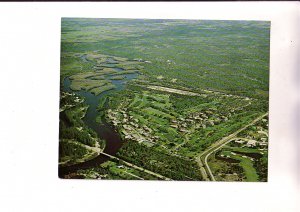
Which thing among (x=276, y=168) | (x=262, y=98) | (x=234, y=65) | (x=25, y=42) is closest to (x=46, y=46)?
(x=25, y=42)

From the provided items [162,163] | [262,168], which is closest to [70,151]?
[162,163]

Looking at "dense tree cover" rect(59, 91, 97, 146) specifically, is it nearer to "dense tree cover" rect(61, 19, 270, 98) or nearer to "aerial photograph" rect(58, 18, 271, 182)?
"aerial photograph" rect(58, 18, 271, 182)

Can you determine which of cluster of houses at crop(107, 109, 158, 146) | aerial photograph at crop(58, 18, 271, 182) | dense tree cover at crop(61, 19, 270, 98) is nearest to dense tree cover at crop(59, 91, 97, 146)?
aerial photograph at crop(58, 18, 271, 182)

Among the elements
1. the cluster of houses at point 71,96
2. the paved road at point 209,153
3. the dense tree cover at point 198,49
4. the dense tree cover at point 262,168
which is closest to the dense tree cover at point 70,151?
the cluster of houses at point 71,96

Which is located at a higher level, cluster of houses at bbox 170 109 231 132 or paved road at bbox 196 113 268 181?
cluster of houses at bbox 170 109 231 132

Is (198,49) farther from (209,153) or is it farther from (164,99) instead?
(209,153)

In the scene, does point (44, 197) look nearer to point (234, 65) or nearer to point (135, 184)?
point (135, 184)

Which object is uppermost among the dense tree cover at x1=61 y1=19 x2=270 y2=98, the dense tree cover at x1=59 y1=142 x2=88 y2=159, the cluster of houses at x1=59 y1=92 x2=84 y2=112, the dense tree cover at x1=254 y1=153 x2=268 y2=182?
the dense tree cover at x1=61 y1=19 x2=270 y2=98

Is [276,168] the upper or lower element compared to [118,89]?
lower
